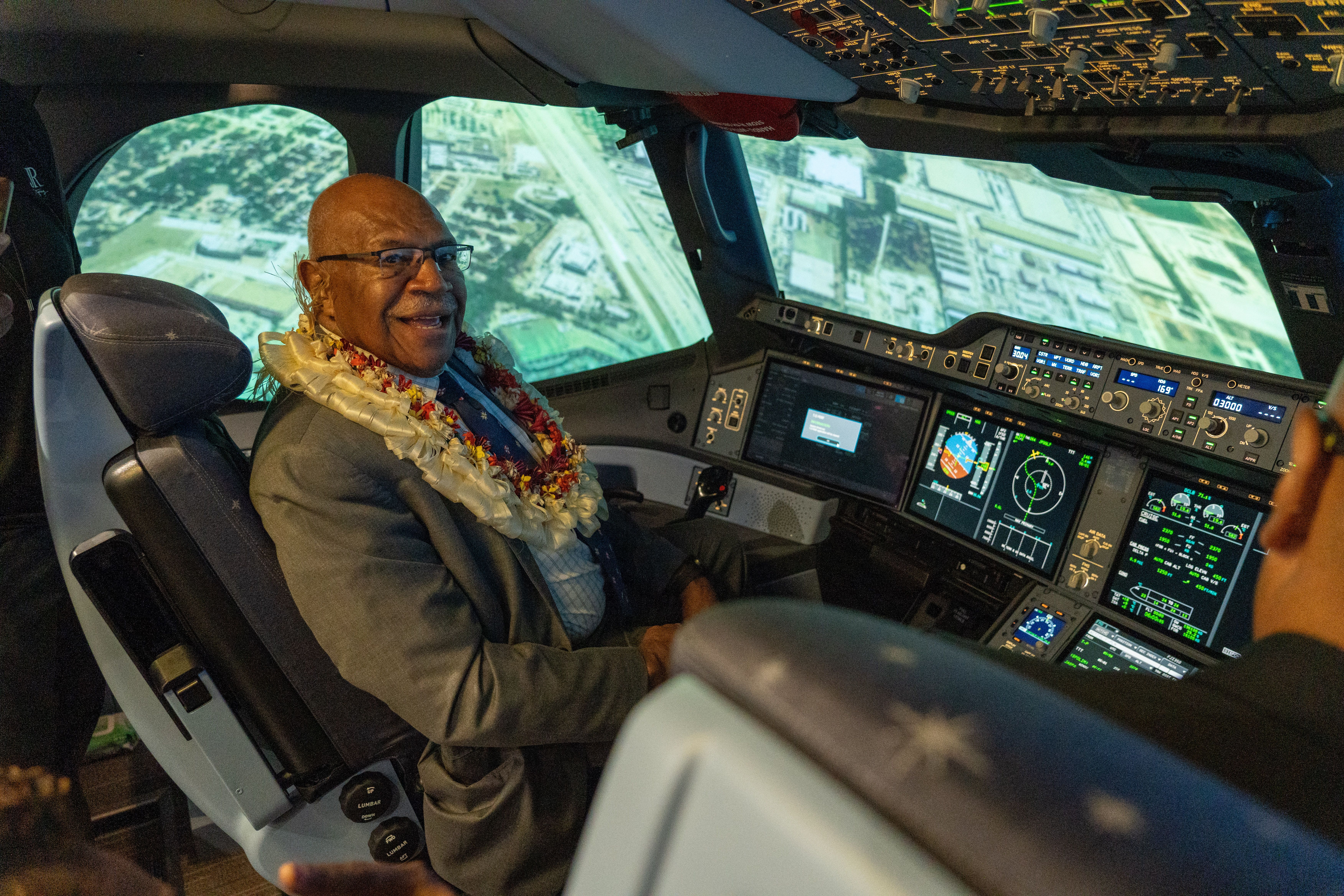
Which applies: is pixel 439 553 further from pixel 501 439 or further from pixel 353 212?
A: pixel 353 212

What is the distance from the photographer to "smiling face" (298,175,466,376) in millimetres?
1582

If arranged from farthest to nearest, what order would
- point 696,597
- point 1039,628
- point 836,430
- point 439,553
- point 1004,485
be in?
1. point 836,430
2. point 1004,485
3. point 1039,628
4. point 696,597
5. point 439,553

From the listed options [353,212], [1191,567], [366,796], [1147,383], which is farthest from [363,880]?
[1147,383]

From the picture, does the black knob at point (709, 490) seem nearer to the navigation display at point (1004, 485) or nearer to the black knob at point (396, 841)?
the navigation display at point (1004, 485)

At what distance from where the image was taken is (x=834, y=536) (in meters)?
2.73

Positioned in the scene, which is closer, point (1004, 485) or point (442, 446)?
point (442, 446)

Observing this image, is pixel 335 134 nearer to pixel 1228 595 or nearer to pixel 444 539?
pixel 444 539

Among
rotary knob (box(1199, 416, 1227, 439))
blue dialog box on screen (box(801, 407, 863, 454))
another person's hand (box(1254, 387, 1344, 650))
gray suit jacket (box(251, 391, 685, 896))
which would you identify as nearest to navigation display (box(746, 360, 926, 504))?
blue dialog box on screen (box(801, 407, 863, 454))

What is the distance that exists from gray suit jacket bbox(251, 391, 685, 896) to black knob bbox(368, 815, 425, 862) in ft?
0.54

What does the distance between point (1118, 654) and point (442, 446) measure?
1.75 meters

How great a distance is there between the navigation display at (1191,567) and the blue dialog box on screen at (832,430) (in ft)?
2.92

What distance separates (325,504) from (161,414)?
32 centimetres

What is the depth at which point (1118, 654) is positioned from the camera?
200 centimetres

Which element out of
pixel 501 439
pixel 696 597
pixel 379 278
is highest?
pixel 379 278
